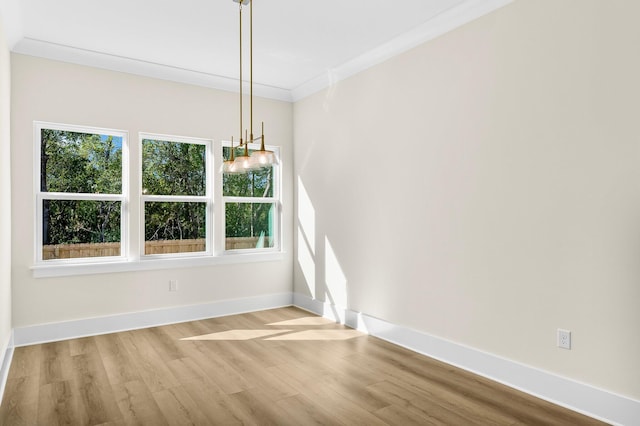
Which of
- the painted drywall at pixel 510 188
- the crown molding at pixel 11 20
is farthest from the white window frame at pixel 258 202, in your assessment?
the crown molding at pixel 11 20

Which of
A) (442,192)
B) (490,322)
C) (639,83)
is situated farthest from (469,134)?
(490,322)

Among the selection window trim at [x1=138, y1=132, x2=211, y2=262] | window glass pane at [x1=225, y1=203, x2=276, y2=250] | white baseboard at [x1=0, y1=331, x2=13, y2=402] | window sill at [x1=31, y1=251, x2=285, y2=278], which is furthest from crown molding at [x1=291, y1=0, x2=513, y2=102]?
white baseboard at [x1=0, y1=331, x2=13, y2=402]

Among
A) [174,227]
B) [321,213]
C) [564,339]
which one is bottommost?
[564,339]

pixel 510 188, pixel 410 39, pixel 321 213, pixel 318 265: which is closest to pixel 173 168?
pixel 321 213

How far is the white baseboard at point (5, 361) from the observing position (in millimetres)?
2994

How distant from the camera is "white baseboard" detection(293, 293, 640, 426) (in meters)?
2.47

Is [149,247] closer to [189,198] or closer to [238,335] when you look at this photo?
[189,198]

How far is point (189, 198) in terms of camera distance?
486 centimetres

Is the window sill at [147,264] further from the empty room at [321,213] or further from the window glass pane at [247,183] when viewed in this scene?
the window glass pane at [247,183]

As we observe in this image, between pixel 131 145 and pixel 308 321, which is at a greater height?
pixel 131 145

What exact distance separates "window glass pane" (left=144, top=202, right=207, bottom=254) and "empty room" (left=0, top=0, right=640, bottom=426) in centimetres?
3

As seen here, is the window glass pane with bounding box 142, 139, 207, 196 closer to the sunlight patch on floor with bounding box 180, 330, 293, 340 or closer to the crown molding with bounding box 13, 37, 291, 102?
the crown molding with bounding box 13, 37, 291, 102

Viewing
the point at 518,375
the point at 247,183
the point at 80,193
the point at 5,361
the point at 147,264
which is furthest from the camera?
the point at 247,183

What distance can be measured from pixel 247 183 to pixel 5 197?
2531mm
